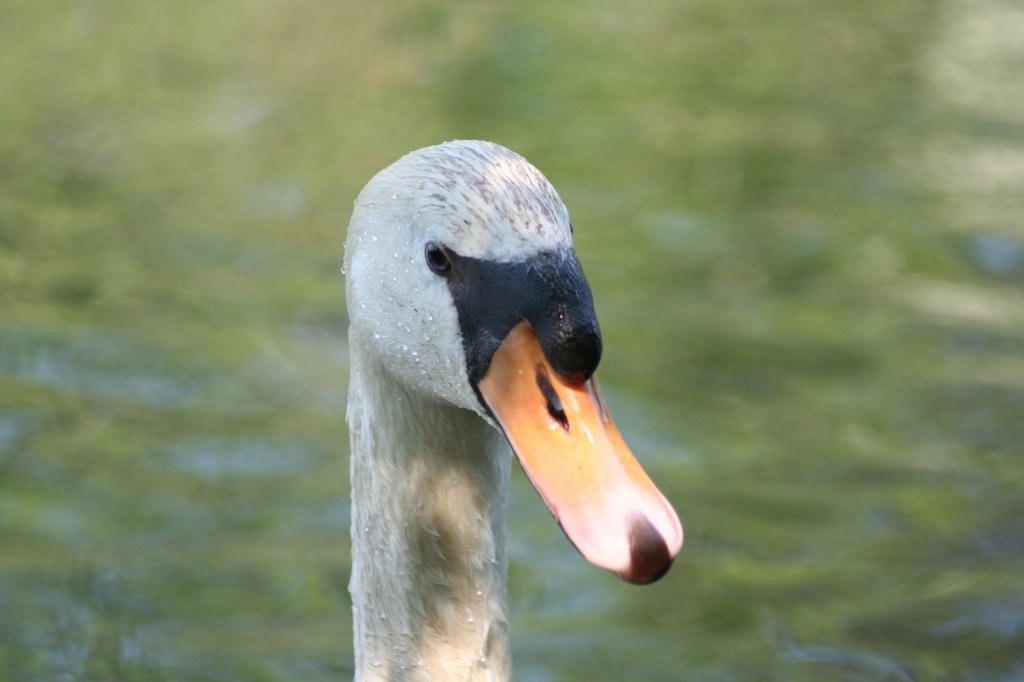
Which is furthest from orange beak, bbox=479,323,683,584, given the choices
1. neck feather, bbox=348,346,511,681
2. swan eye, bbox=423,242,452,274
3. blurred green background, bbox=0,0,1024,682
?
blurred green background, bbox=0,0,1024,682

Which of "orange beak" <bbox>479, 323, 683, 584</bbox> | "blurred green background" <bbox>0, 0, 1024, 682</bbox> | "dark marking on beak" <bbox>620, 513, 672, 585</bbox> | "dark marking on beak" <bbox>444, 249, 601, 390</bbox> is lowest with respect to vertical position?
"dark marking on beak" <bbox>620, 513, 672, 585</bbox>

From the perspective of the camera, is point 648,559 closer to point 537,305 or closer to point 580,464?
point 580,464

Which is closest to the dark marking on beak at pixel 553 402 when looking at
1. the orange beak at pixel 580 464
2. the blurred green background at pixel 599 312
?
the orange beak at pixel 580 464

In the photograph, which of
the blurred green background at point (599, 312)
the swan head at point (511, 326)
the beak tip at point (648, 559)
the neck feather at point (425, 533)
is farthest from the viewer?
the blurred green background at point (599, 312)

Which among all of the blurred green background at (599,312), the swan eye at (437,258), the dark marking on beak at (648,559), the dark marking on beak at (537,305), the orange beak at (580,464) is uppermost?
the blurred green background at (599,312)

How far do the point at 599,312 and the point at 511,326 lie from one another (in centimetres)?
385

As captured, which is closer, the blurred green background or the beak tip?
the beak tip

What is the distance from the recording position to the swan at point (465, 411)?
2660mm

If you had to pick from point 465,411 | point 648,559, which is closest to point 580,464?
point 648,559

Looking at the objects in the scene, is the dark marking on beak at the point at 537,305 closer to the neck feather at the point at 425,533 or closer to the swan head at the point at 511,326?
the swan head at the point at 511,326

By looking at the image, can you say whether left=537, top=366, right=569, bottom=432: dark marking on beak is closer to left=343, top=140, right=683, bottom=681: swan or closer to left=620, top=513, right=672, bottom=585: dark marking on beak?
left=343, top=140, right=683, bottom=681: swan

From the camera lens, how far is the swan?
8.73ft

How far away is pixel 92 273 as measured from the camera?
688 centimetres

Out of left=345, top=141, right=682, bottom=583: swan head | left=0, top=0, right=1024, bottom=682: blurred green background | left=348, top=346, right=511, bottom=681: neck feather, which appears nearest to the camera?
left=345, top=141, right=682, bottom=583: swan head
